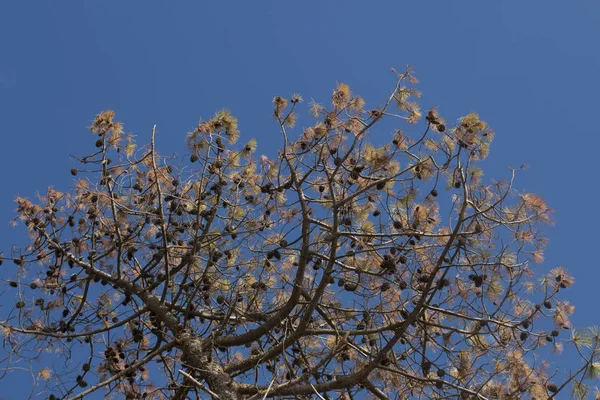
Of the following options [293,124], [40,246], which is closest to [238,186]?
[293,124]

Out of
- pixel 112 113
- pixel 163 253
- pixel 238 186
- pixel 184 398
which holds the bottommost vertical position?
pixel 184 398

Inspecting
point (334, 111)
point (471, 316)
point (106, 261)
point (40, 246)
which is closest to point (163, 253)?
point (106, 261)

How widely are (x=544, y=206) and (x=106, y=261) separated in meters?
3.12

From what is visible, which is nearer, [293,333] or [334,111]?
[293,333]

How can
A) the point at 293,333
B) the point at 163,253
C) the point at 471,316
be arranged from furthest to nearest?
1. the point at 163,253
2. the point at 471,316
3. the point at 293,333

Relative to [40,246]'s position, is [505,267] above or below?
below

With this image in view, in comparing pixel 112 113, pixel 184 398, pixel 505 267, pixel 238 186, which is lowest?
pixel 184 398

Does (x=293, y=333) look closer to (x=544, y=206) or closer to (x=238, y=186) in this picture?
(x=238, y=186)

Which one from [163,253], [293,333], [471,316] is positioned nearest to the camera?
[293,333]

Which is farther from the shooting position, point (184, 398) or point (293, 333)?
point (184, 398)

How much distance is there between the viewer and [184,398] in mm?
5367

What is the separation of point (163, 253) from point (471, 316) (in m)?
2.14

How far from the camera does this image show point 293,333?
4.91 metres

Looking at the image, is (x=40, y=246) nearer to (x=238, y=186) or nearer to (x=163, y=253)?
(x=163, y=253)
